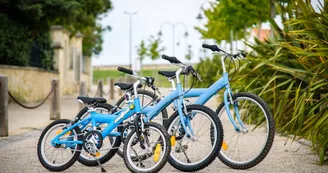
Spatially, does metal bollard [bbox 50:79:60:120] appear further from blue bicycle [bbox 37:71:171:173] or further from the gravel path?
blue bicycle [bbox 37:71:171:173]

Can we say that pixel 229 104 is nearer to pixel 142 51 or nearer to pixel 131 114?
pixel 131 114

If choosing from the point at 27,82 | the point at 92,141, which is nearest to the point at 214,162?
the point at 92,141

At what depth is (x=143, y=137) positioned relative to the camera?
6.24 metres

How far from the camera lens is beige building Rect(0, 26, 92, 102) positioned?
22.9 m

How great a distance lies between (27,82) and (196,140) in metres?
18.3

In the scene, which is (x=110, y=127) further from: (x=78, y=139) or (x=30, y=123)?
(x=30, y=123)

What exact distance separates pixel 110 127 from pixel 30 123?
761 cm

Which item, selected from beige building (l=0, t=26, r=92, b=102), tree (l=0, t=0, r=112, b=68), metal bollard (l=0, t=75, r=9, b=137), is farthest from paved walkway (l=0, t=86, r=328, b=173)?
beige building (l=0, t=26, r=92, b=102)

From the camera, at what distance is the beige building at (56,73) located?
22.9 meters

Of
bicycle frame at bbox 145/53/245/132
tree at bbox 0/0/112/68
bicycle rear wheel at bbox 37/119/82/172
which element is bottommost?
bicycle rear wheel at bbox 37/119/82/172

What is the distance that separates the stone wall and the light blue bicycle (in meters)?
15.4

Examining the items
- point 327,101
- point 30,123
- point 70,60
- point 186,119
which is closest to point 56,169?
point 186,119

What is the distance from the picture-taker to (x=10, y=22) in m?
22.8

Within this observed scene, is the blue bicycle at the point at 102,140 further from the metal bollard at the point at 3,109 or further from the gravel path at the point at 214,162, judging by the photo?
the metal bollard at the point at 3,109
